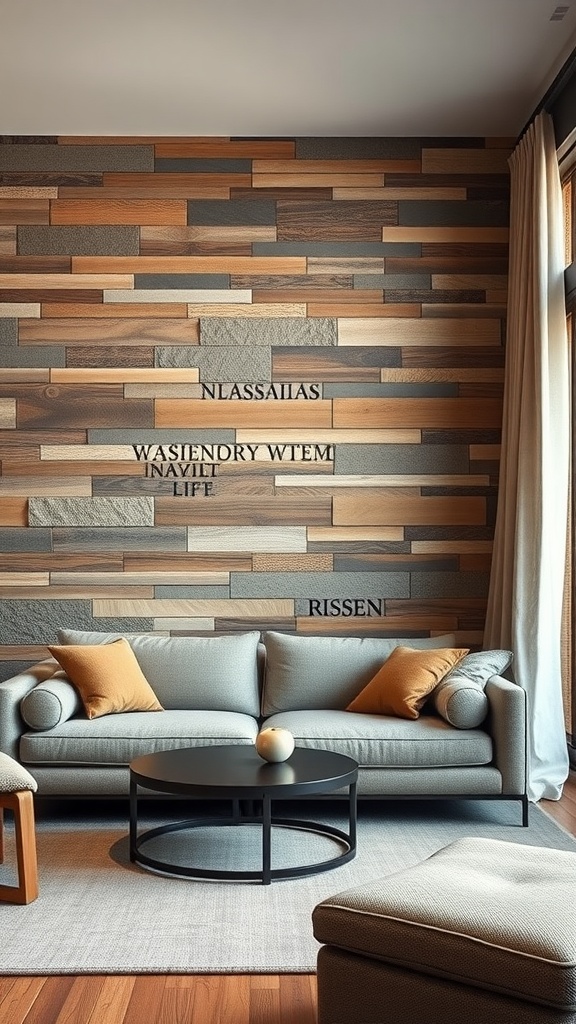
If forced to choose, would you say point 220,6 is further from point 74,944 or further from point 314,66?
point 74,944

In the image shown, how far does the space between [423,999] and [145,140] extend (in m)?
5.07

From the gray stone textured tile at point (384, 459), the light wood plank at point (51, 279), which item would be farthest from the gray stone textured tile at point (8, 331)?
the gray stone textured tile at point (384, 459)

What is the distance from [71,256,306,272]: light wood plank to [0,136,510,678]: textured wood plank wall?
1 centimetres

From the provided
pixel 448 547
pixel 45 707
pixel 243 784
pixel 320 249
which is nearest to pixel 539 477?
pixel 448 547

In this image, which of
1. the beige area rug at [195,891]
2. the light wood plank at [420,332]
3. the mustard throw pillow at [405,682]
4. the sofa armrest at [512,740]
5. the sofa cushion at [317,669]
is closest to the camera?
the beige area rug at [195,891]

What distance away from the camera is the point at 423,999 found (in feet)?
7.78

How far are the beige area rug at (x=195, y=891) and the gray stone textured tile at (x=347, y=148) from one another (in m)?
3.62

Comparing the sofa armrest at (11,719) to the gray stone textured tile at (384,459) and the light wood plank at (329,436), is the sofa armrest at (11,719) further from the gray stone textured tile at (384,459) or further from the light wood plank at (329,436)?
the gray stone textured tile at (384,459)

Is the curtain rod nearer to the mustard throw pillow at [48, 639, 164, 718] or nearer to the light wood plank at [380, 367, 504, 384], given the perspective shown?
the light wood plank at [380, 367, 504, 384]

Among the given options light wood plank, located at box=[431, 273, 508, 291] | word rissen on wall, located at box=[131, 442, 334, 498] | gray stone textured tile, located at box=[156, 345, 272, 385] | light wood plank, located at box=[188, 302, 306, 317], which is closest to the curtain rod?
light wood plank, located at box=[431, 273, 508, 291]

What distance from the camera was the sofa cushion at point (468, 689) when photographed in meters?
4.72

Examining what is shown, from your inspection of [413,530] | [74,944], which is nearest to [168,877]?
[74,944]

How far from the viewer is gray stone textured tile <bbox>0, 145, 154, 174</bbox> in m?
6.09

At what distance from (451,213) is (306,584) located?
7.57 ft
